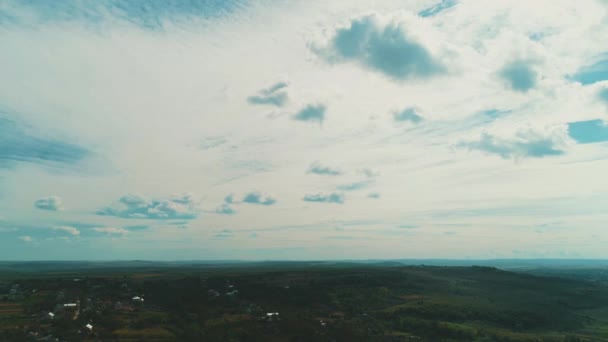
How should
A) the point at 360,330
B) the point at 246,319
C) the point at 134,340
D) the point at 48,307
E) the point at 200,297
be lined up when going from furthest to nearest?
the point at 200,297 → the point at 48,307 → the point at 246,319 → the point at 360,330 → the point at 134,340

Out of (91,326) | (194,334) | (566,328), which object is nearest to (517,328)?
(566,328)

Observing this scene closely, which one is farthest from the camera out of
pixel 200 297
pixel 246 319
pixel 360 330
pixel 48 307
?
pixel 200 297

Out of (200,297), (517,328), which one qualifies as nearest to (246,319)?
(200,297)

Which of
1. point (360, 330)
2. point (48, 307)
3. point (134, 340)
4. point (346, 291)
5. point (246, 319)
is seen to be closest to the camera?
point (134, 340)

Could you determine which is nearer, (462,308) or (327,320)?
(327,320)

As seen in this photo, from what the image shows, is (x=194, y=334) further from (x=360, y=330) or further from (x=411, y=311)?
(x=411, y=311)

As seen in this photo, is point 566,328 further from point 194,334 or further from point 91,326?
point 91,326

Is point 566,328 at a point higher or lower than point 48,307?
lower

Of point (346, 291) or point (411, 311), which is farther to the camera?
point (346, 291)

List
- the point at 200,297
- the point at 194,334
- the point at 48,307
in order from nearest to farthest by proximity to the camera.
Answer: the point at 194,334 → the point at 48,307 → the point at 200,297
